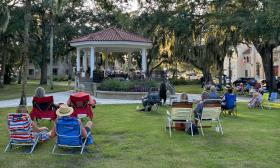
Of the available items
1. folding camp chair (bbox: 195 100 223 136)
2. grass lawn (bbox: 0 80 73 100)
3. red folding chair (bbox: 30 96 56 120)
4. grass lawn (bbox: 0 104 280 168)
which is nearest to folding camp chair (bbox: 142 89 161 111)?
grass lawn (bbox: 0 104 280 168)

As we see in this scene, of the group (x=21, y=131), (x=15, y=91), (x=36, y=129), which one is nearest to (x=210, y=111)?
(x=36, y=129)

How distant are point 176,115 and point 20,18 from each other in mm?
31562

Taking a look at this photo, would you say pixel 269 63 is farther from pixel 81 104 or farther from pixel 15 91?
pixel 81 104

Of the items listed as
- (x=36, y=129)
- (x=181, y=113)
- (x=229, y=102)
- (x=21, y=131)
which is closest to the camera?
(x=21, y=131)

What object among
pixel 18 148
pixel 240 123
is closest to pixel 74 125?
pixel 18 148

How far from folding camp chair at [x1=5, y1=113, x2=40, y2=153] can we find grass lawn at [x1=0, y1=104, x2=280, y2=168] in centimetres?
27

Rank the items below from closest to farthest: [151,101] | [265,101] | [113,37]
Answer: [151,101]
[265,101]
[113,37]

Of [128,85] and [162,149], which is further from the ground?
[128,85]

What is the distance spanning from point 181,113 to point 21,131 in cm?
415

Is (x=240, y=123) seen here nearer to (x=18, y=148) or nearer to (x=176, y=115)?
(x=176, y=115)

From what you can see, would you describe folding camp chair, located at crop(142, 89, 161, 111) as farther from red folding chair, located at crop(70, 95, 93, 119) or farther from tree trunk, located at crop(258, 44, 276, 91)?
tree trunk, located at crop(258, 44, 276, 91)

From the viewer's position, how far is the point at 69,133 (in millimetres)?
8180

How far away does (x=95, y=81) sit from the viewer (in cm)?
2817

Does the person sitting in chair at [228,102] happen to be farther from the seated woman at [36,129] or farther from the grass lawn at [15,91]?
the grass lawn at [15,91]
